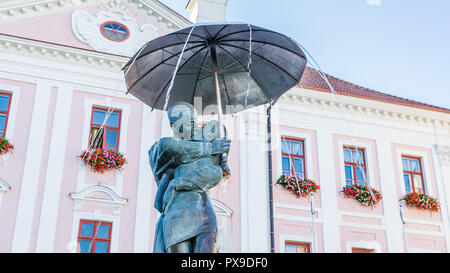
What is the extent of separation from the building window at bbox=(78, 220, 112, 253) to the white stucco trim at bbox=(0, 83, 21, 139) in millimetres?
2695

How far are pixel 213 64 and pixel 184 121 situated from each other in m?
1.18

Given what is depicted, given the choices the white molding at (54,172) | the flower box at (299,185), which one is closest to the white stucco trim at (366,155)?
the flower box at (299,185)

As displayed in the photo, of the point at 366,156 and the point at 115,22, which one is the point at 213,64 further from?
the point at 366,156

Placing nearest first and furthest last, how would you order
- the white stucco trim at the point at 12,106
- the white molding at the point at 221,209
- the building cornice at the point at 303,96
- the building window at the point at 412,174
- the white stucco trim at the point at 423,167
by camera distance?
1. the white stucco trim at the point at 12,106
2. the building cornice at the point at 303,96
3. the white molding at the point at 221,209
4. the white stucco trim at the point at 423,167
5. the building window at the point at 412,174

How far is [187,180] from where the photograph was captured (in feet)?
16.0

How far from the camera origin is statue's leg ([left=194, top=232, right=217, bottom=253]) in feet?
15.5

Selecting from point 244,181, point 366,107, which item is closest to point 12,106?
point 244,181

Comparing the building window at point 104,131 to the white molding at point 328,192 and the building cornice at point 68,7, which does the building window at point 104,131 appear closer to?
the building cornice at point 68,7

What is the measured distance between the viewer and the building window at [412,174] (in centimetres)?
1831

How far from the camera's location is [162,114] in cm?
1630

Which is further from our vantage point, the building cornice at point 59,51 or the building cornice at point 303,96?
the building cornice at point 303,96

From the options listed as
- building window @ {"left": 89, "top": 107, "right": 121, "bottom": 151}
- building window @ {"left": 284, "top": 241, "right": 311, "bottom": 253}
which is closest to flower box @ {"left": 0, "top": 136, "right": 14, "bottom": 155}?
building window @ {"left": 89, "top": 107, "right": 121, "bottom": 151}

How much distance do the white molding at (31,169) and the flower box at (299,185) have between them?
6235mm
